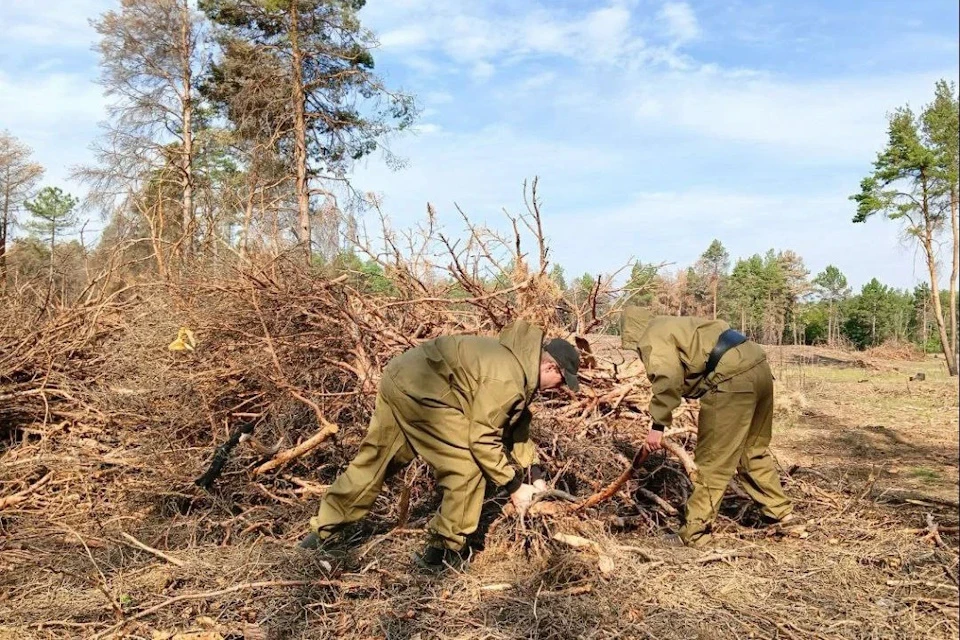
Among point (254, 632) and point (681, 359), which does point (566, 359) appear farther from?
point (254, 632)

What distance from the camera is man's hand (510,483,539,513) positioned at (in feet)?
11.6

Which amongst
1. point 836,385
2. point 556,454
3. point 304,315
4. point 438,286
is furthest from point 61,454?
point 836,385

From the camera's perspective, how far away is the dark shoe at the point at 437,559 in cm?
341

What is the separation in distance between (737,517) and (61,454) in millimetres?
4884

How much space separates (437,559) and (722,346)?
6.64 feet

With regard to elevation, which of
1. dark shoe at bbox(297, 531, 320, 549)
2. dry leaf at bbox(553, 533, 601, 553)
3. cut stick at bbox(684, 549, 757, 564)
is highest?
dry leaf at bbox(553, 533, 601, 553)

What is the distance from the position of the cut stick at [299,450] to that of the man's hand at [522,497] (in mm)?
1484

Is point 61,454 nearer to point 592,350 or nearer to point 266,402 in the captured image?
point 266,402

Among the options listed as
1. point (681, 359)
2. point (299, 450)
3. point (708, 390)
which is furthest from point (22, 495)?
point (708, 390)

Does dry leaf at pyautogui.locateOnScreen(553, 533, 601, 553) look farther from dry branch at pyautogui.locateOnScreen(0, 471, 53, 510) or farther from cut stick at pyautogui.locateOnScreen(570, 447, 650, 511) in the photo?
dry branch at pyautogui.locateOnScreen(0, 471, 53, 510)

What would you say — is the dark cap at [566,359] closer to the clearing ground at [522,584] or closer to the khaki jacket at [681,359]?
the khaki jacket at [681,359]

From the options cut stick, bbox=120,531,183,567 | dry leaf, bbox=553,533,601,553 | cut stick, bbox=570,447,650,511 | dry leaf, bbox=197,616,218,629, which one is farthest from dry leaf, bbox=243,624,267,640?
cut stick, bbox=570,447,650,511

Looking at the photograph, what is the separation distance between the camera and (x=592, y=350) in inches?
221

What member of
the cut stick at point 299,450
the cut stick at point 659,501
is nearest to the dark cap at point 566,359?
the cut stick at point 659,501
